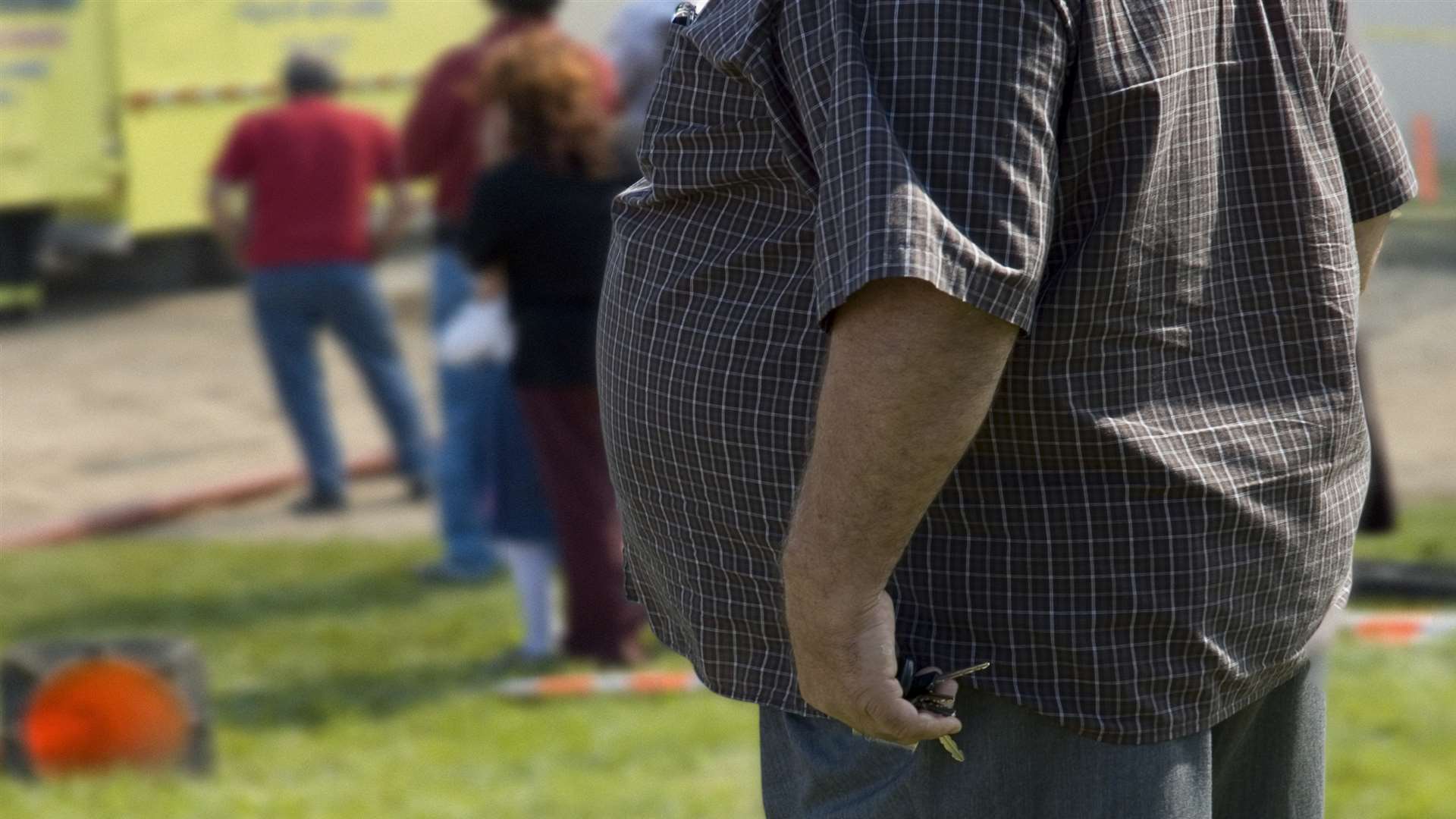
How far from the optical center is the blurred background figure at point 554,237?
15.0 ft

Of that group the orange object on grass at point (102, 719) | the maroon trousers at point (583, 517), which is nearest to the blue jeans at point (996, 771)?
the orange object on grass at point (102, 719)

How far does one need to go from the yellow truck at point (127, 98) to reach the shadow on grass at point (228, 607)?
19.7 ft

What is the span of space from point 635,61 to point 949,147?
3.24 m

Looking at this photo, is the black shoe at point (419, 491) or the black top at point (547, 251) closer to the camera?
the black top at point (547, 251)

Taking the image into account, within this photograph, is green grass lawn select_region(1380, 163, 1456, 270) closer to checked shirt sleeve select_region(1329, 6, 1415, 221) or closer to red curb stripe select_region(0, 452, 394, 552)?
checked shirt sleeve select_region(1329, 6, 1415, 221)

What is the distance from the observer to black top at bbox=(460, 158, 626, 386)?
4.57m

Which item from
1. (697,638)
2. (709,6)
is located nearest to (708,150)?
(709,6)

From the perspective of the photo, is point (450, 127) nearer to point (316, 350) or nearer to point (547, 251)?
point (547, 251)

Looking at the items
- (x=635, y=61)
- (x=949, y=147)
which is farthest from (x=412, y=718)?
(x=949, y=147)

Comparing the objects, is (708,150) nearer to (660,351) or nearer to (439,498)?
(660,351)

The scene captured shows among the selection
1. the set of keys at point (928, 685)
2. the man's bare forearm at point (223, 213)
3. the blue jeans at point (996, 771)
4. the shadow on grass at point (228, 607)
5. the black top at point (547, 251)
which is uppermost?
the set of keys at point (928, 685)

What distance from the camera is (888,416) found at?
1.51 meters

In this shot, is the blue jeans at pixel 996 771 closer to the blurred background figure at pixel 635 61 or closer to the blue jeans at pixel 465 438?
the blurred background figure at pixel 635 61

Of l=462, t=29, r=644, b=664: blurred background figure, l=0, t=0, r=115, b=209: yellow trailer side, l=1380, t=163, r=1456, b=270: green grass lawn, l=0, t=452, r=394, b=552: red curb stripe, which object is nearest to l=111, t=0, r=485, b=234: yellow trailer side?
l=0, t=0, r=115, b=209: yellow trailer side
